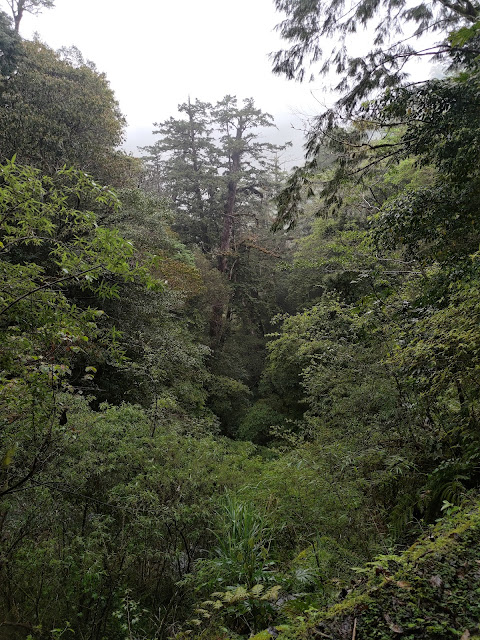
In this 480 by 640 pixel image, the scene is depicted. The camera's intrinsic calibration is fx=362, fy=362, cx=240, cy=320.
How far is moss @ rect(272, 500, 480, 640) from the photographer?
139 centimetres

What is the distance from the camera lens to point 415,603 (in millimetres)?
1510

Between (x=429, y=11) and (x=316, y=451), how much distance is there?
280 inches

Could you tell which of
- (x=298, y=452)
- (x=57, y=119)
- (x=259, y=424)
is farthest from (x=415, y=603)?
(x=57, y=119)

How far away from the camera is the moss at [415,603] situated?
139cm

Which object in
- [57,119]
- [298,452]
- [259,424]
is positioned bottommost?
[259,424]

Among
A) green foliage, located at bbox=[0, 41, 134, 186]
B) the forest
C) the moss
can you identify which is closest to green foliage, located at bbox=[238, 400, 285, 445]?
the forest

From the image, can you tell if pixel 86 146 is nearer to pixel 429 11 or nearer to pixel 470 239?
pixel 429 11

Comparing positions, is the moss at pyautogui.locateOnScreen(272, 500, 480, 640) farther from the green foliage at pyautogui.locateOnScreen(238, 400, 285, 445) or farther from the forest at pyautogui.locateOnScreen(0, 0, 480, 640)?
the green foliage at pyautogui.locateOnScreen(238, 400, 285, 445)

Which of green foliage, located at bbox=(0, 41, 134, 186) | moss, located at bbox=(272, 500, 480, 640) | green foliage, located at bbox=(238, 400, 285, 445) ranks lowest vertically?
green foliage, located at bbox=(238, 400, 285, 445)

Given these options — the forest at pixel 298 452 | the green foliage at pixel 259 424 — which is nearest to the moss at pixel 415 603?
the forest at pixel 298 452

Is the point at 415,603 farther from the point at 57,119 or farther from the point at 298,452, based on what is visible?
the point at 57,119

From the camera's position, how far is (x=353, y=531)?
139 inches

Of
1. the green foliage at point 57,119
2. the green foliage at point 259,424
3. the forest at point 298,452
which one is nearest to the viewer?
the forest at point 298,452

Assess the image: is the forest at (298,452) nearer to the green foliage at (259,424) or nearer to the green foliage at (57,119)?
the green foliage at (57,119)
